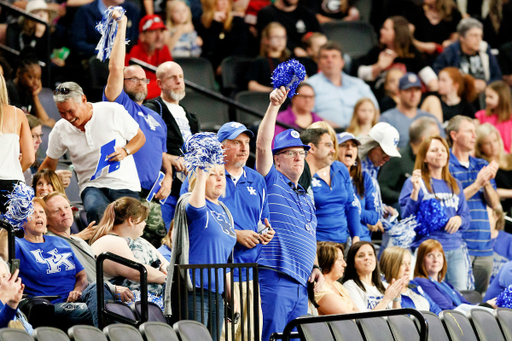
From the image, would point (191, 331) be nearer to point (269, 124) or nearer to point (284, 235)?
point (284, 235)

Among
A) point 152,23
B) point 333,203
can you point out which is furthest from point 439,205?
point 152,23

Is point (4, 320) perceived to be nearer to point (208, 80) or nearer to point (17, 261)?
point (17, 261)

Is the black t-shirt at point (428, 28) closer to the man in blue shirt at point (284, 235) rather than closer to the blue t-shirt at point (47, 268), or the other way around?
the man in blue shirt at point (284, 235)

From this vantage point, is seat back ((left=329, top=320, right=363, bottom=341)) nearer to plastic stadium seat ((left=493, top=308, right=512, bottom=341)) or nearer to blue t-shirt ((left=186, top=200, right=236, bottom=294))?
blue t-shirt ((left=186, top=200, right=236, bottom=294))

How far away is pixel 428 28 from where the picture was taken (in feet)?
34.5

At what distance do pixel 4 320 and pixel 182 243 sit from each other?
0.97 metres

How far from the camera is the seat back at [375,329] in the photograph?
448cm

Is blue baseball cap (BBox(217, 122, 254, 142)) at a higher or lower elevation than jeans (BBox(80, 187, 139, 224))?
higher

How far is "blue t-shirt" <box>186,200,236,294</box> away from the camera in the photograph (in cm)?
432

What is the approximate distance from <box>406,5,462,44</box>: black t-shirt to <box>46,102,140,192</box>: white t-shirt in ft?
19.6

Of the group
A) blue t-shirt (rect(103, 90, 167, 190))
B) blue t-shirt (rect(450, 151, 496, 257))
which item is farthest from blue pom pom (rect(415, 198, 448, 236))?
blue t-shirt (rect(103, 90, 167, 190))

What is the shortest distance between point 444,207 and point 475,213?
2.24 ft

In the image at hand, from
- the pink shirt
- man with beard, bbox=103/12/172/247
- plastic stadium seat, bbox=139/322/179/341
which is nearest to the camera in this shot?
plastic stadium seat, bbox=139/322/179/341

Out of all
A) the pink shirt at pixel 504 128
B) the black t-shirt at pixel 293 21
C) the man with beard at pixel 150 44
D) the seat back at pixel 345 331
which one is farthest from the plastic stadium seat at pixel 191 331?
the black t-shirt at pixel 293 21
